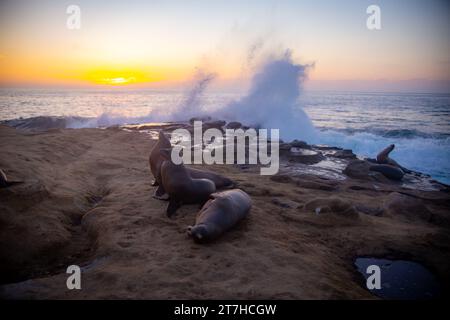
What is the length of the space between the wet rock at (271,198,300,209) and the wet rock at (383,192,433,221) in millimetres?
1934

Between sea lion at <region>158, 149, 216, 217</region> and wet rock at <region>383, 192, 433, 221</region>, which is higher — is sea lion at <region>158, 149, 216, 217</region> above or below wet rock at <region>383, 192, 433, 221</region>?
above

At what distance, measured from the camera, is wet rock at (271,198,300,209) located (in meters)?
6.20

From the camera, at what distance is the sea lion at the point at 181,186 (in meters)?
5.70

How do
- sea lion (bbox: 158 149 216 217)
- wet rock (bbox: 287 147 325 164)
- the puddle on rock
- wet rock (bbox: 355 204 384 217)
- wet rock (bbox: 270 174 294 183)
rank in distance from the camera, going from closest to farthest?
the puddle on rock < sea lion (bbox: 158 149 216 217) < wet rock (bbox: 355 204 384 217) < wet rock (bbox: 270 174 294 183) < wet rock (bbox: 287 147 325 164)

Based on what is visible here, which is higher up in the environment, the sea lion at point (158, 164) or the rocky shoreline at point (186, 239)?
the sea lion at point (158, 164)

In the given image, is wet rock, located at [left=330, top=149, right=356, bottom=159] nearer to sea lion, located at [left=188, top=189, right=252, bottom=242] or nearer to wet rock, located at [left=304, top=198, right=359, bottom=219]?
wet rock, located at [left=304, top=198, right=359, bottom=219]

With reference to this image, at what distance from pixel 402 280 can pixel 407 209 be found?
2930 mm

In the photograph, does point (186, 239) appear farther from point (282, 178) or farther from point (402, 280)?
point (282, 178)

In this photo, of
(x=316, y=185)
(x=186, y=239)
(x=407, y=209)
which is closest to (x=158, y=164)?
(x=186, y=239)

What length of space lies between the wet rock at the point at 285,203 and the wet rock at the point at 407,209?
76.2 inches

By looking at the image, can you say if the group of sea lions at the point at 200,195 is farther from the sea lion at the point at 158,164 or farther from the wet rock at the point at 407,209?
the wet rock at the point at 407,209

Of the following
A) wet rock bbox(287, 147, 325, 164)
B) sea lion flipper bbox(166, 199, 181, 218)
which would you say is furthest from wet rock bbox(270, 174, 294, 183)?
sea lion flipper bbox(166, 199, 181, 218)

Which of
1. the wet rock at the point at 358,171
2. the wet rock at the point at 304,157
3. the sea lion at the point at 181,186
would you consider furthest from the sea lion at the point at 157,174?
the wet rock at the point at 304,157
